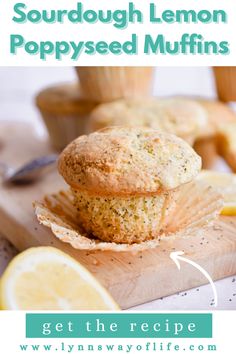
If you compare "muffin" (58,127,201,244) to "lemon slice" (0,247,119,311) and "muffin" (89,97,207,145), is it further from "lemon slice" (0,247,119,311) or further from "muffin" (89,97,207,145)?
"muffin" (89,97,207,145)

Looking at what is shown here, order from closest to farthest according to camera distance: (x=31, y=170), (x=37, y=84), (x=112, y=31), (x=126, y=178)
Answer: (x=126, y=178) → (x=112, y=31) → (x=31, y=170) → (x=37, y=84)

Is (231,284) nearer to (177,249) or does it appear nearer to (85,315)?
(177,249)

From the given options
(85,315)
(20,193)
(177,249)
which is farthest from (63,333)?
(20,193)

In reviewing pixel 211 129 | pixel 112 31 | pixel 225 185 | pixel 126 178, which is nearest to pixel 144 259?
pixel 126 178

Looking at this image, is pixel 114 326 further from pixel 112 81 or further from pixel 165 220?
pixel 112 81

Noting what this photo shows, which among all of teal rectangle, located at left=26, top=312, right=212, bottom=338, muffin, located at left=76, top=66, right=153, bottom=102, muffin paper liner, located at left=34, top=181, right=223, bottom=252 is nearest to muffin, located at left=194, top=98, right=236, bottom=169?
muffin, located at left=76, top=66, right=153, bottom=102

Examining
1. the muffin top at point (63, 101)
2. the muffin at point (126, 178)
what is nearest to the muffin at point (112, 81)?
the muffin top at point (63, 101)
